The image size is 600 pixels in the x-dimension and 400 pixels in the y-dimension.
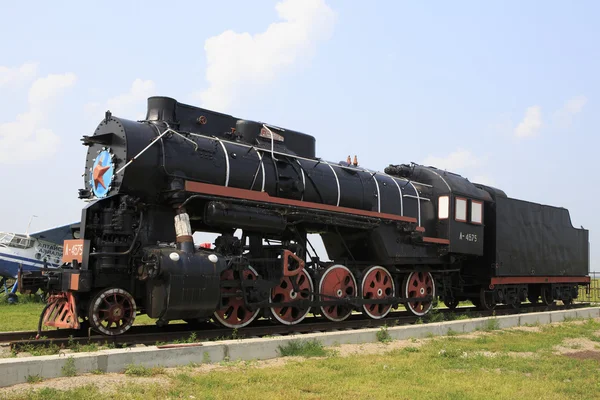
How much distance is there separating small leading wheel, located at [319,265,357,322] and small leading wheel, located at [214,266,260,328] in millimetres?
1717

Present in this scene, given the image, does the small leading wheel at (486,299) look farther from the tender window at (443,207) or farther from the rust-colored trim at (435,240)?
the tender window at (443,207)

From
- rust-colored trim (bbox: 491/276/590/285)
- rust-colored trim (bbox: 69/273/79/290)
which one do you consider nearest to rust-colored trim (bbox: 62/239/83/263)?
rust-colored trim (bbox: 69/273/79/290)

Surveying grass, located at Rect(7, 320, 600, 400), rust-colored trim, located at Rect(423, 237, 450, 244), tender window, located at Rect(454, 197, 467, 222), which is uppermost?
tender window, located at Rect(454, 197, 467, 222)

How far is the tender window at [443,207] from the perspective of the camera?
1438 cm

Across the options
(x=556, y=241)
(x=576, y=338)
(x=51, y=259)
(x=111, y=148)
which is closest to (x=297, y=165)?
(x=111, y=148)

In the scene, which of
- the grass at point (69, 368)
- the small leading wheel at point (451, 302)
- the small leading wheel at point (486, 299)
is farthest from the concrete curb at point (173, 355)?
the small leading wheel at point (451, 302)

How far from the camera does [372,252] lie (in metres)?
12.9

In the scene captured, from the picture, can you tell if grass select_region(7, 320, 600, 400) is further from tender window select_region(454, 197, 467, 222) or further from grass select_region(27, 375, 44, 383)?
tender window select_region(454, 197, 467, 222)

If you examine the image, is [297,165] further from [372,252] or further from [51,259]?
[51,259]

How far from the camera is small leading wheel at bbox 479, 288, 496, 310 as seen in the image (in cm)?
1589

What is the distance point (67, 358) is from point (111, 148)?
159 inches

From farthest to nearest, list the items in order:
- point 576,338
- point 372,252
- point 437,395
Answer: point 372,252 < point 576,338 < point 437,395

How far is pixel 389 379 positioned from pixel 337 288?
499cm

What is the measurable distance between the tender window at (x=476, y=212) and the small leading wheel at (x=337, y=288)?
4.80 m
